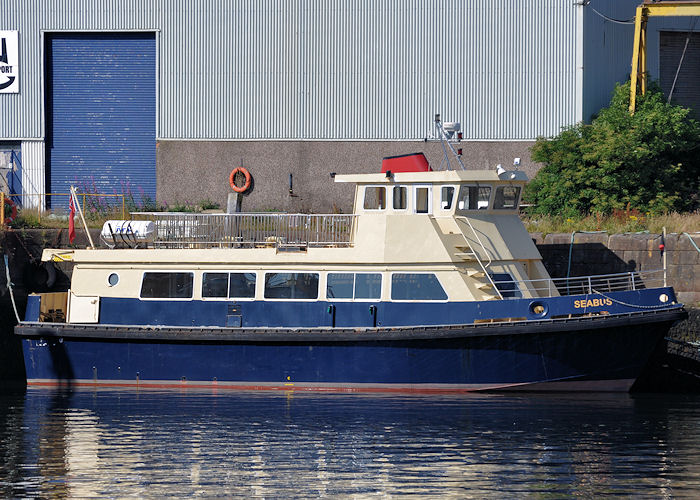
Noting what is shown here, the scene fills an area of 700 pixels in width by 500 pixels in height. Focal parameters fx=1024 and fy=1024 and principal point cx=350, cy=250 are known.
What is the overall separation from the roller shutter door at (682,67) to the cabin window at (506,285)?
14776 millimetres

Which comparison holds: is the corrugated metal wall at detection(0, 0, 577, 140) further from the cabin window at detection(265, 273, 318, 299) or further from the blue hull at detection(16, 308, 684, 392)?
the blue hull at detection(16, 308, 684, 392)

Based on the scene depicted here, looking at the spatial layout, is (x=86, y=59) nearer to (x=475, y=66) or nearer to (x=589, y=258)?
(x=475, y=66)

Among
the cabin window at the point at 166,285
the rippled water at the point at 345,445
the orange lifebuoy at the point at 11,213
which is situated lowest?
the rippled water at the point at 345,445

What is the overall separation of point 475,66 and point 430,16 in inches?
72.2

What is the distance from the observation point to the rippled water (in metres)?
12.0

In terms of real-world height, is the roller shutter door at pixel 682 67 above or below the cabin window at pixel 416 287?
above

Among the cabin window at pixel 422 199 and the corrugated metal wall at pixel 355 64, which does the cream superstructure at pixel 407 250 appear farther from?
the corrugated metal wall at pixel 355 64

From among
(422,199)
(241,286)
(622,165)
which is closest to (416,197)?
(422,199)

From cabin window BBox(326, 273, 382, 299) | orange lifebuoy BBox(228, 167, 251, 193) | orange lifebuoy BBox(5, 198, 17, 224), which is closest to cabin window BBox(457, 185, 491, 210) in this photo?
cabin window BBox(326, 273, 382, 299)

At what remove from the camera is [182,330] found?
1800cm

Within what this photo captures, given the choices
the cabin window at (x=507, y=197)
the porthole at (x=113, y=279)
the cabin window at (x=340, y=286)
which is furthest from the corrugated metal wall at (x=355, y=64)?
the cabin window at (x=340, y=286)

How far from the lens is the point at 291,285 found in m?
18.2

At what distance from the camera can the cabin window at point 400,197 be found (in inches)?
722

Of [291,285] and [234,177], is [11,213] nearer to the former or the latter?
[234,177]
